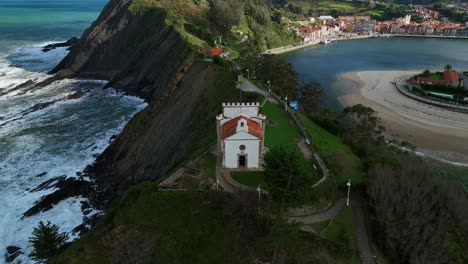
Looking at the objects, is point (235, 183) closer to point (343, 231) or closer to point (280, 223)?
point (280, 223)

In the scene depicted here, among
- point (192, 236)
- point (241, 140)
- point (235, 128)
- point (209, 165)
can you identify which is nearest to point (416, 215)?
point (241, 140)

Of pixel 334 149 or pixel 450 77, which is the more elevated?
pixel 450 77

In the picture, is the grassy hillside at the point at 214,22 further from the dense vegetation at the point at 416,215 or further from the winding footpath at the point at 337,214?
the dense vegetation at the point at 416,215

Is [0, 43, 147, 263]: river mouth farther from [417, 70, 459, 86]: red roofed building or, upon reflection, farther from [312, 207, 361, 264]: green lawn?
[417, 70, 459, 86]: red roofed building

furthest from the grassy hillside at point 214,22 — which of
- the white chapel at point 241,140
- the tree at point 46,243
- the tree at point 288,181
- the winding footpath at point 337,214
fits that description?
the tree at point 288,181

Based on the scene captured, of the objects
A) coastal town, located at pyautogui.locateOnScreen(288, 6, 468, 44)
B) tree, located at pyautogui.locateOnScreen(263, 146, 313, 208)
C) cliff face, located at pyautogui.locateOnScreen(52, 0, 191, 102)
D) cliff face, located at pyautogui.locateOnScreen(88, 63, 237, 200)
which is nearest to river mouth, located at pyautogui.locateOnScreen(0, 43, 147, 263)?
cliff face, located at pyautogui.locateOnScreen(88, 63, 237, 200)

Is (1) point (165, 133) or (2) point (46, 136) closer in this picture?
(1) point (165, 133)

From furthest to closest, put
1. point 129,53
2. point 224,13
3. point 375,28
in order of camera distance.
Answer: point 375,28, point 224,13, point 129,53
